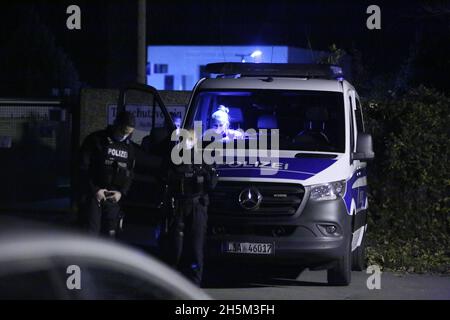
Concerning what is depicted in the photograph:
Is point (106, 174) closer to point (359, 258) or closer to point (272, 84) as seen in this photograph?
point (272, 84)

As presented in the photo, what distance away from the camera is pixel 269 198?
9.46 meters

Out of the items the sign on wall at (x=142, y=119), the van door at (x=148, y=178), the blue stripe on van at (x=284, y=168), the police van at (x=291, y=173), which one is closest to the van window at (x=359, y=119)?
the police van at (x=291, y=173)

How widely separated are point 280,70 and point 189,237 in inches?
111

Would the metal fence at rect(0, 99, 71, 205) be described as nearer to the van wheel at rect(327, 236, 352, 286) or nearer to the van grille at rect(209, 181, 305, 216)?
the van grille at rect(209, 181, 305, 216)

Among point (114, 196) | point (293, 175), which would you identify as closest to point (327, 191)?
point (293, 175)

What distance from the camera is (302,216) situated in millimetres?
9430

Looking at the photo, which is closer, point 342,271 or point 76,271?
point 76,271

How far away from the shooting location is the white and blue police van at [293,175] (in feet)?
30.9

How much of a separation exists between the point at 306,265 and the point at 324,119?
1796mm

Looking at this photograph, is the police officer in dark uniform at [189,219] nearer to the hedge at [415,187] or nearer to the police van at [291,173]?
the police van at [291,173]

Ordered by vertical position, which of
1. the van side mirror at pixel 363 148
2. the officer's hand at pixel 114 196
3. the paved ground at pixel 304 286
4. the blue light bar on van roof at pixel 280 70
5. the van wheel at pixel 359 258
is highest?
the blue light bar on van roof at pixel 280 70

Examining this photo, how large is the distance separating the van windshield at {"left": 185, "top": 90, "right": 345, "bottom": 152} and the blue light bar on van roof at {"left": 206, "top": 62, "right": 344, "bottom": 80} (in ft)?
1.35

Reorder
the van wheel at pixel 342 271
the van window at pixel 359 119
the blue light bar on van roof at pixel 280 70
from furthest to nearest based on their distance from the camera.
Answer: the van window at pixel 359 119, the blue light bar on van roof at pixel 280 70, the van wheel at pixel 342 271

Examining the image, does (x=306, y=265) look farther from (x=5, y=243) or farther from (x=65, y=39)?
(x=65, y=39)
